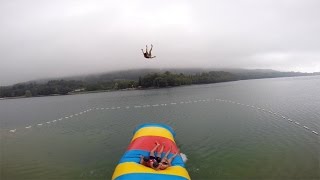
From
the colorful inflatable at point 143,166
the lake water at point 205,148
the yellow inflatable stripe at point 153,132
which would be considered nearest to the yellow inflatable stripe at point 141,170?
the colorful inflatable at point 143,166

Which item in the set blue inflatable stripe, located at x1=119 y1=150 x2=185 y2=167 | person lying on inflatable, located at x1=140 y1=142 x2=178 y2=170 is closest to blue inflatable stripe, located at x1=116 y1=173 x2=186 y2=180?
person lying on inflatable, located at x1=140 y1=142 x2=178 y2=170

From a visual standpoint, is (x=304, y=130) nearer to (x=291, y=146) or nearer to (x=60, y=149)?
(x=291, y=146)

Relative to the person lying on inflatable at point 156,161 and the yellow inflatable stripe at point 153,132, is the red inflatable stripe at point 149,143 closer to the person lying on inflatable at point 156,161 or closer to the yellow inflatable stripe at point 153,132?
the yellow inflatable stripe at point 153,132

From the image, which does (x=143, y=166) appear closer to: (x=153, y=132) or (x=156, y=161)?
(x=156, y=161)

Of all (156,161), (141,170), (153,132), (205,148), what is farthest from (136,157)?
(205,148)

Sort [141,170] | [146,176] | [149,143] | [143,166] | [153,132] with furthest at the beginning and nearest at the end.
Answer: [153,132] → [149,143] → [143,166] → [141,170] → [146,176]

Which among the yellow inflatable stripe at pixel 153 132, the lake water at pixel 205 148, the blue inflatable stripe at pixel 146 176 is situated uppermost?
the yellow inflatable stripe at pixel 153 132

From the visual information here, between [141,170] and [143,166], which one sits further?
[143,166]

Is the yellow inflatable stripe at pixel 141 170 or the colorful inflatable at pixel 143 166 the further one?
the yellow inflatable stripe at pixel 141 170

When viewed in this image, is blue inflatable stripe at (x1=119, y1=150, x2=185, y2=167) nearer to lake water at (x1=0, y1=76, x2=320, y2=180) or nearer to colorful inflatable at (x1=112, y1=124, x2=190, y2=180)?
colorful inflatable at (x1=112, y1=124, x2=190, y2=180)
